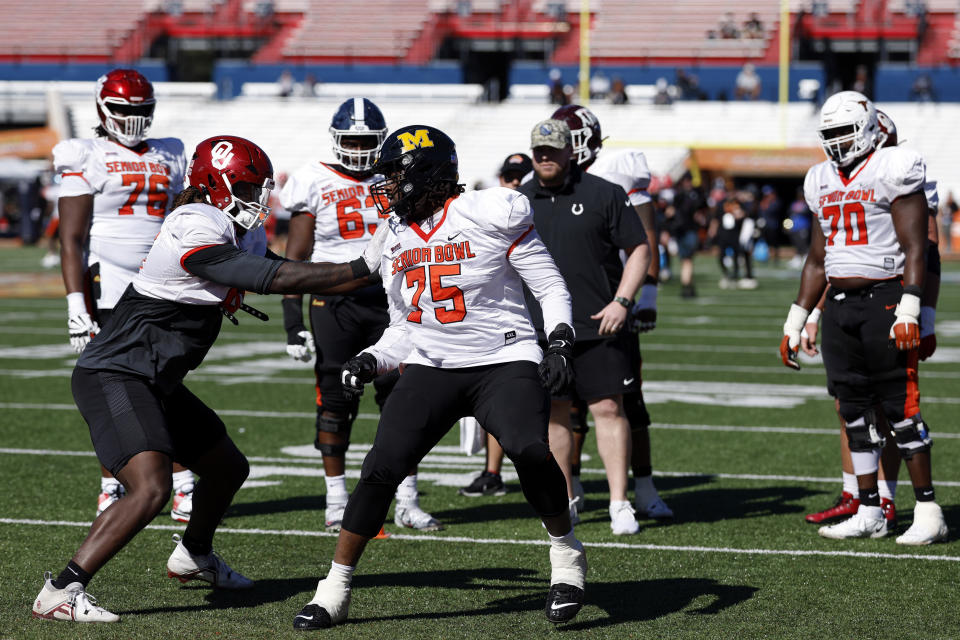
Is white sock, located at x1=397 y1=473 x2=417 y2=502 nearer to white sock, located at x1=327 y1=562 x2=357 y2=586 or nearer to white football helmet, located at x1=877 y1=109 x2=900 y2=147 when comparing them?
white sock, located at x1=327 y1=562 x2=357 y2=586

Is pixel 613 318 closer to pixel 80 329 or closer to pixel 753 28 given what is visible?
pixel 80 329

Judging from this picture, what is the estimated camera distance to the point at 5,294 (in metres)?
20.6

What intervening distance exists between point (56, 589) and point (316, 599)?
846mm

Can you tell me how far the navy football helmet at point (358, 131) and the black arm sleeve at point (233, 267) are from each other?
180 centimetres

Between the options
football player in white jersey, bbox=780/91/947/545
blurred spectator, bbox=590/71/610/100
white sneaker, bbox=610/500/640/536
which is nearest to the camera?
football player in white jersey, bbox=780/91/947/545

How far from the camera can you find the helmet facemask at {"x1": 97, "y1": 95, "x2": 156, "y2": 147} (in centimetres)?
649

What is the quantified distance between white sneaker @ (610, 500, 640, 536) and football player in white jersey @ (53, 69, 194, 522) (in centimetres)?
197

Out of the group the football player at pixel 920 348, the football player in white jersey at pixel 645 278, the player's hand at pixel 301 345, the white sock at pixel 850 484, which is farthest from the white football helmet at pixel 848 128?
the player's hand at pixel 301 345

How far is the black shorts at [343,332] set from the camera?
636cm

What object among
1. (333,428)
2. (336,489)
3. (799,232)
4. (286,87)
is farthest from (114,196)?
(286,87)

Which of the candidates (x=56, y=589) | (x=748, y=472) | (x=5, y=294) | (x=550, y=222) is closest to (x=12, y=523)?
(x=56, y=589)

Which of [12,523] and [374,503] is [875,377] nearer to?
[374,503]

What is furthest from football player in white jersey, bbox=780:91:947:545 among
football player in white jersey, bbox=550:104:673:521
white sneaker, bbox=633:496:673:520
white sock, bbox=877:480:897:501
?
football player in white jersey, bbox=550:104:673:521

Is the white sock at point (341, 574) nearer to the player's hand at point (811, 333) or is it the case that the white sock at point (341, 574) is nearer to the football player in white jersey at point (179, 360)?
the football player in white jersey at point (179, 360)
